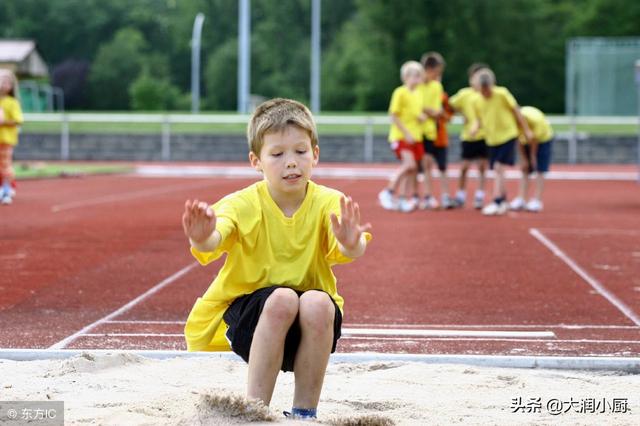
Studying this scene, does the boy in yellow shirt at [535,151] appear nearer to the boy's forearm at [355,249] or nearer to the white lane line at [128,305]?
the white lane line at [128,305]

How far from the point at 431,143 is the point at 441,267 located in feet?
21.3

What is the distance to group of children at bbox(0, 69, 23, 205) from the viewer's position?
53.7 ft

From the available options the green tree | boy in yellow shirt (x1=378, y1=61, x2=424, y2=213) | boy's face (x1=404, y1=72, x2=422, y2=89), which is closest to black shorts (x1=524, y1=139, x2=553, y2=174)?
boy in yellow shirt (x1=378, y1=61, x2=424, y2=213)

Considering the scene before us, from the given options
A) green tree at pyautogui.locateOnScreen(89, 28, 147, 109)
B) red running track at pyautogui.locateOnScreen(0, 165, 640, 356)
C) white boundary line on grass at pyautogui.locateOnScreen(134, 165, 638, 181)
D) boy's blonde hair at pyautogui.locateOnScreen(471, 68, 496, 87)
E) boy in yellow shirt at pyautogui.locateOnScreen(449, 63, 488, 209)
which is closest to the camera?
red running track at pyautogui.locateOnScreen(0, 165, 640, 356)

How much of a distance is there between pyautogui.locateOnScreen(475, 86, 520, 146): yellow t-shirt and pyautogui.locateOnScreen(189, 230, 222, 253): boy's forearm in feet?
38.5

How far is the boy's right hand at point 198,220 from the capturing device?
4.14 meters

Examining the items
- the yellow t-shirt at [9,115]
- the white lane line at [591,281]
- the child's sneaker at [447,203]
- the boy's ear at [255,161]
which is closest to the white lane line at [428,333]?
the white lane line at [591,281]

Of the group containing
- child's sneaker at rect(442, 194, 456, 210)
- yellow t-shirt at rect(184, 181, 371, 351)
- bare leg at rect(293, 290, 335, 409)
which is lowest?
child's sneaker at rect(442, 194, 456, 210)

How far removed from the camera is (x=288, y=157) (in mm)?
4504

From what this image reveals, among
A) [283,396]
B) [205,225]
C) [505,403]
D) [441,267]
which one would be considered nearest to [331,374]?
[283,396]

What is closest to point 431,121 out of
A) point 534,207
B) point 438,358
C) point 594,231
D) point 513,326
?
point 534,207

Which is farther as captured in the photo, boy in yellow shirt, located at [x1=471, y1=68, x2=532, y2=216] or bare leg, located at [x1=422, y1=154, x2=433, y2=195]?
bare leg, located at [x1=422, y1=154, x2=433, y2=195]

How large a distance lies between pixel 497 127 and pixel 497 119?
0.11 metres

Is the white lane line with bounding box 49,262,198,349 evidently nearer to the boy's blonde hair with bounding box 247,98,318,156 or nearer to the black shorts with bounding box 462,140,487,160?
the boy's blonde hair with bounding box 247,98,318,156
